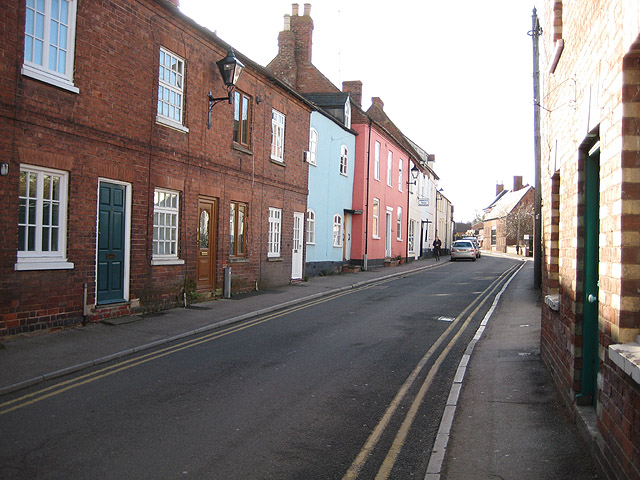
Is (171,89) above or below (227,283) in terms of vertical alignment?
above

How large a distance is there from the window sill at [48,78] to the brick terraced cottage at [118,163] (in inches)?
0.9

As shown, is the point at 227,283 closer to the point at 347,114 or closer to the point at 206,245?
the point at 206,245

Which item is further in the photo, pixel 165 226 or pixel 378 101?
pixel 378 101

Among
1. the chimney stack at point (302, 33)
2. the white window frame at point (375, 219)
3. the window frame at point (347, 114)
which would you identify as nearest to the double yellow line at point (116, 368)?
the window frame at point (347, 114)

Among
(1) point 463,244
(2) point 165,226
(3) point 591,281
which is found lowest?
(3) point 591,281

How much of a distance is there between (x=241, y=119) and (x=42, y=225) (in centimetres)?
782

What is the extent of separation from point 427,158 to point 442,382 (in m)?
51.1

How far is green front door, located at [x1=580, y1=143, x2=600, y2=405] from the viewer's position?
519cm

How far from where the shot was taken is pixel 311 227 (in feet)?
73.3

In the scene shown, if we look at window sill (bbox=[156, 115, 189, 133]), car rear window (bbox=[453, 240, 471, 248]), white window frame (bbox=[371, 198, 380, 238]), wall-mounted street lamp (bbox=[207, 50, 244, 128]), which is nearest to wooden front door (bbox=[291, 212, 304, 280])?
wall-mounted street lamp (bbox=[207, 50, 244, 128])

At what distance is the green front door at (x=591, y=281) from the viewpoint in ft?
17.0

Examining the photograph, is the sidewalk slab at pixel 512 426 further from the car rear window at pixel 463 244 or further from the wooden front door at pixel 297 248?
the car rear window at pixel 463 244

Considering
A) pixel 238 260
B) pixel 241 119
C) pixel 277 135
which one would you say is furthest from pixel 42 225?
pixel 277 135

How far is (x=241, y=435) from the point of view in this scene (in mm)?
5039
